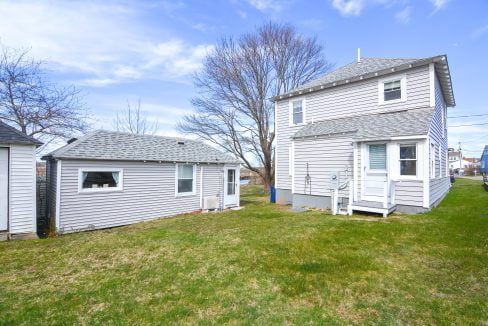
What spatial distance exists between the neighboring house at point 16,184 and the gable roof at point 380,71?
12.0 m

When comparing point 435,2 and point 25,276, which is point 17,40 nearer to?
point 25,276

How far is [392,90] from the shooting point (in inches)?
425

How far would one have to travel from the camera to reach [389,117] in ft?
33.9

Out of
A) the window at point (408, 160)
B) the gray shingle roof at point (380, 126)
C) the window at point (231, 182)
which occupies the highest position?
the gray shingle roof at point (380, 126)

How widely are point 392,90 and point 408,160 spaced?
138 inches

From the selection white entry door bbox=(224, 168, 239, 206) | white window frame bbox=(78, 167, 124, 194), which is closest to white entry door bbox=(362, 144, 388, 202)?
white entry door bbox=(224, 168, 239, 206)

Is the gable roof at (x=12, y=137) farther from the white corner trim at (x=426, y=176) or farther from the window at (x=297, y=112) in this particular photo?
the white corner trim at (x=426, y=176)

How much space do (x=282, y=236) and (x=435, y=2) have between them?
38.0 feet

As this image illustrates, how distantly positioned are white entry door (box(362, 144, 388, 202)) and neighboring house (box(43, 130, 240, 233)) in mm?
7250

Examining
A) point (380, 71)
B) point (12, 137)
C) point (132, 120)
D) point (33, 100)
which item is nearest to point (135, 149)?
point (12, 137)

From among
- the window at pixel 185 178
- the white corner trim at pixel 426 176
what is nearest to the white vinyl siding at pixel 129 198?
the window at pixel 185 178

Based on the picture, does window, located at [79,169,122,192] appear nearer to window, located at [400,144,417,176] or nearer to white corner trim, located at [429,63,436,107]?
window, located at [400,144,417,176]

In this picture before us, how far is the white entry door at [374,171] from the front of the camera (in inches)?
372

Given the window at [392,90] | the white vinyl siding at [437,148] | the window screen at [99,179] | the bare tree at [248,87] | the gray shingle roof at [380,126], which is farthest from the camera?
the bare tree at [248,87]
